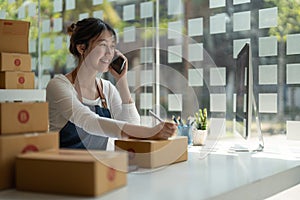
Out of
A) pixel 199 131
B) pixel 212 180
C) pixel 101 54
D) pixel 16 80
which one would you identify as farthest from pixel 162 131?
pixel 16 80

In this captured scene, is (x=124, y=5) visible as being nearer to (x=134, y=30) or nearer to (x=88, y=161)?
(x=134, y=30)

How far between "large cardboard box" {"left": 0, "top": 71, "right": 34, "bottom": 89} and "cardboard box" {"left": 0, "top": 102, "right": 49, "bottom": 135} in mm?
1473

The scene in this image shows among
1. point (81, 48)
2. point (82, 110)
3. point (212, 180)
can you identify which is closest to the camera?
point (212, 180)

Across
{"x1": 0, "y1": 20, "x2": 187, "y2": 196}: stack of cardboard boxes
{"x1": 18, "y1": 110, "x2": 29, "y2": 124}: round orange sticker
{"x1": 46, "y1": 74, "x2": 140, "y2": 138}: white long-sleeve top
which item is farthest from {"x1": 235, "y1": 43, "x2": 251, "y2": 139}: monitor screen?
{"x1": 18, "y1": 110, "x2": 29, "y2": 124}: round orange sticker

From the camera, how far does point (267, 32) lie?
9.69ft

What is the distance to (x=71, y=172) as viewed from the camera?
109 cm

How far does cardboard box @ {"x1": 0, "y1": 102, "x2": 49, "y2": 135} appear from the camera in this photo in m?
1.21

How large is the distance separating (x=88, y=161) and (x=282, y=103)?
2084mm

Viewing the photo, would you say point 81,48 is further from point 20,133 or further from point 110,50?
point 20,133

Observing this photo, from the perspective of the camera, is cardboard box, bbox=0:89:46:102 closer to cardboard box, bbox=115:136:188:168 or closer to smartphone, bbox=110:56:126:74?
smartphone, bbox=110:56:126:74

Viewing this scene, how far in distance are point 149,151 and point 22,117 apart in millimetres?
448

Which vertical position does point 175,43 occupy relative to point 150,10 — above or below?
below

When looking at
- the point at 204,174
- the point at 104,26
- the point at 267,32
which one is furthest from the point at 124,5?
the point at 204,174

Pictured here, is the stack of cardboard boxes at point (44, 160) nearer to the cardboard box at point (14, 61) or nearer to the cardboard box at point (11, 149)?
the cardboard box at point (11, 149)
